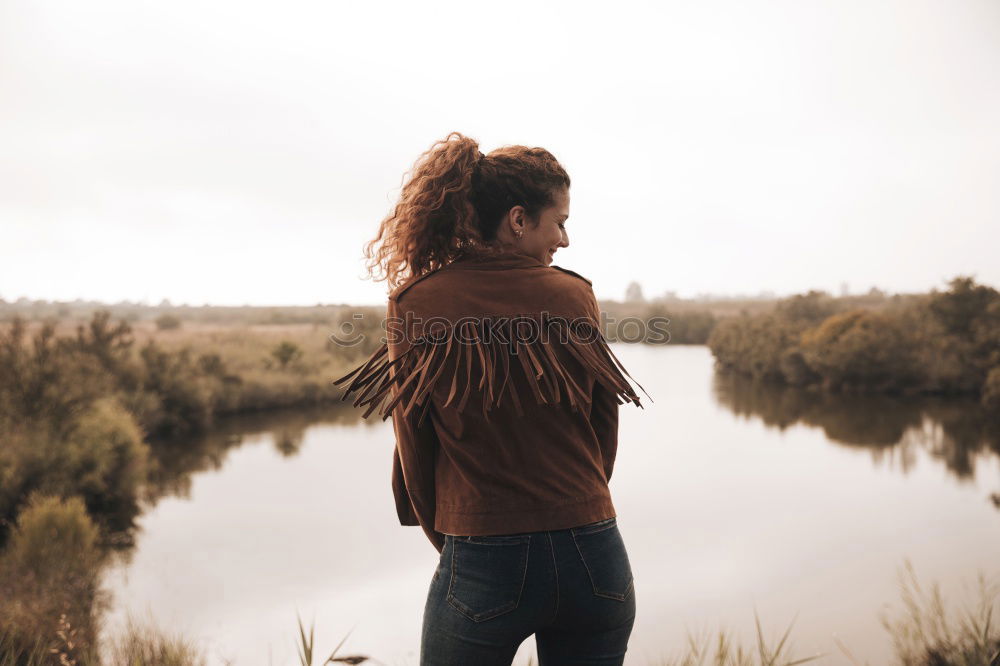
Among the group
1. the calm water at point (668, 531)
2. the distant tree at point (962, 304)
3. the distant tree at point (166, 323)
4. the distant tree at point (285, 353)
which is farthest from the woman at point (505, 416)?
the distant tree at point (166, 323)

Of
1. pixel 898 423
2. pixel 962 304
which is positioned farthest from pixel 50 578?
pixel 898 423

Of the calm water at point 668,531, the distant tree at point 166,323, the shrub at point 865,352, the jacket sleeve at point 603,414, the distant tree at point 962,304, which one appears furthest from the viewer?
the distant tree at point 166,323

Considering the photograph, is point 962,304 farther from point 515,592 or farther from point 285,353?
point 515,592

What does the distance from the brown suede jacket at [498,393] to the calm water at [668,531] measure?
421 cm

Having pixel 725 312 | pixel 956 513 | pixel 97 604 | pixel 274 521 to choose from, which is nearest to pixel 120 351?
pixel 274 521

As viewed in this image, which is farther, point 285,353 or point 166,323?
point 166,323

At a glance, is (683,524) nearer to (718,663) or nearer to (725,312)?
(718,663)

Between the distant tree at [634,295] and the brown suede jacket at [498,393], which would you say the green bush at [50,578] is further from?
the distant tree at [634,295]

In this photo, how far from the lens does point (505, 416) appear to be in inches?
32.6

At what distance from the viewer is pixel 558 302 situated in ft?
2.86

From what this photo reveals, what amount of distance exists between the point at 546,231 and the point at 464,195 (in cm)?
12

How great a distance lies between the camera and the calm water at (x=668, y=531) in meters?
7.32

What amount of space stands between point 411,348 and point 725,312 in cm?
3427

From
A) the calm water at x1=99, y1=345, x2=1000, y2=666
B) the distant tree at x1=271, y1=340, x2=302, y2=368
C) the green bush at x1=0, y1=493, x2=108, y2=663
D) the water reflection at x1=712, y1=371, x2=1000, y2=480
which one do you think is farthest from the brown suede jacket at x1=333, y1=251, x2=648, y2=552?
the distant tree at x1=271, y1=340, x2=302, y2=368
